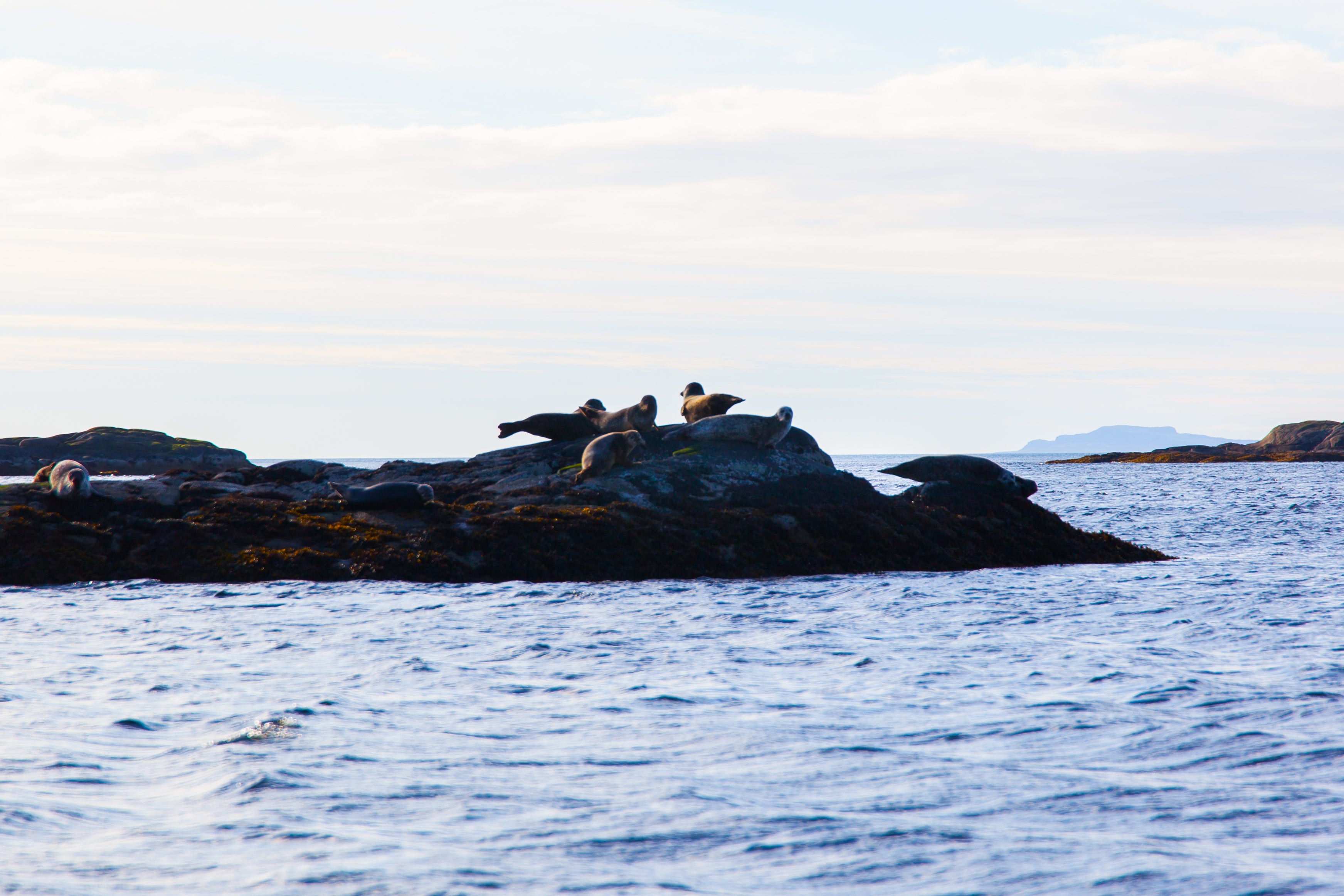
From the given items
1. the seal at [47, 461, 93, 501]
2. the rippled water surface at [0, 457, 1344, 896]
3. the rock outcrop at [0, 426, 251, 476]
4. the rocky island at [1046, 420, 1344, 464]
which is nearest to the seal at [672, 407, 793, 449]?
the rippled water surface at [0, 457, 1344, 896]

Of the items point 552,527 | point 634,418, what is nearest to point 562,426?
point 634,418

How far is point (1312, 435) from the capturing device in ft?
484

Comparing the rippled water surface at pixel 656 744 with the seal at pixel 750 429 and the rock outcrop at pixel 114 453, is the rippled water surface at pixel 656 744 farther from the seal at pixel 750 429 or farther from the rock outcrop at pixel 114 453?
the rock outcrop at pixel 114 453

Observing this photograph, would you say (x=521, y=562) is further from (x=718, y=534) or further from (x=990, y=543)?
(x=990, y=543)

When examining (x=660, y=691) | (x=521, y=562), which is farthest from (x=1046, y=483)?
(x=660, y=691)

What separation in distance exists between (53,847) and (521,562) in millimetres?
11582

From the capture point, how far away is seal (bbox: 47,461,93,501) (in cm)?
1845

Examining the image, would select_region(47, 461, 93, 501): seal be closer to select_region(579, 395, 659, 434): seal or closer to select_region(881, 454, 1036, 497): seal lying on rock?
select_region(579, 395, 659, 434): seal

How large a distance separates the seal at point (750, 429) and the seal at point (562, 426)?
290cm

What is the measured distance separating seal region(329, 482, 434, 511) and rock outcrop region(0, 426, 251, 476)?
59.7 m

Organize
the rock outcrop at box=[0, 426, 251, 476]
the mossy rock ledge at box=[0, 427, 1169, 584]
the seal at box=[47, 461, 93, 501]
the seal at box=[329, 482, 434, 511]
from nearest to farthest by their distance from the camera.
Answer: the mossy rock ledge at box=[0, 427, 1169, 584]
the seal at box=[47, 461, 93, 501]
the seal at box=[329, 482, 434, 511]
the rock outcrop at box=[0, 426, 251, 476]

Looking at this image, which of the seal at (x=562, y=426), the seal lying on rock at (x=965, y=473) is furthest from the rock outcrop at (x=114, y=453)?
the seal lying on rock at (x=965, y=473)

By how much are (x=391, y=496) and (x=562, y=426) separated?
480 centimetres

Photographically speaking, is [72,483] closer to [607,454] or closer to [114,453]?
[607,454]
